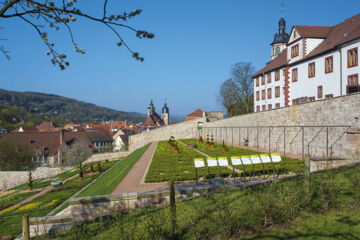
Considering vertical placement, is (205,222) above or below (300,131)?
below

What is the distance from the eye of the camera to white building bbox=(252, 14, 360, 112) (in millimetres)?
23016

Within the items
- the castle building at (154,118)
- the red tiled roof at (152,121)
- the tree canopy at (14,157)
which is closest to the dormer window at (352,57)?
the tree canopy at (14,157)

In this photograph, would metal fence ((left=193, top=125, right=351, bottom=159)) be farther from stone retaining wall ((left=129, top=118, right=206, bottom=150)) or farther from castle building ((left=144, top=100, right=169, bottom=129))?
castle building ((left=144, top=100, right=169, bottom=129))

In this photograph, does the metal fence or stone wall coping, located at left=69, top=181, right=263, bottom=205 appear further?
the metal fence

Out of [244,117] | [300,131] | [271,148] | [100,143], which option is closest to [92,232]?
[300,131]

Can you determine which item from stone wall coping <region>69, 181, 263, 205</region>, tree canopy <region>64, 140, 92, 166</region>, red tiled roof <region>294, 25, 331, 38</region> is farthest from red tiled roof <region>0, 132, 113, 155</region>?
stone wall coping <region>69, 181, 263, 205</region>

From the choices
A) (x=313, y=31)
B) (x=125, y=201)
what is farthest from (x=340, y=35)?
(x=125, y=201)

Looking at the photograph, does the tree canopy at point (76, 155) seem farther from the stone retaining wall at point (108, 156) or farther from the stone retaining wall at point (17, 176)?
the stone retaining wall at point (17, 176)

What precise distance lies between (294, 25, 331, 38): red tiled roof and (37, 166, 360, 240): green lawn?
85.7 ft

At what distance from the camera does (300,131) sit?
1991cm

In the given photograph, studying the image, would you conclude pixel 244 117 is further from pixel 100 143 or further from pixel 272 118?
pixel 100 143

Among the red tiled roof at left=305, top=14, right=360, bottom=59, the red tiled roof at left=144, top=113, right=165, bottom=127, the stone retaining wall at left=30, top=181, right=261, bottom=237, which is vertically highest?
the red tiled roof at left=305, top=14, right=360, bottom=59

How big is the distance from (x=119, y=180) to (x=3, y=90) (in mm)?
220780

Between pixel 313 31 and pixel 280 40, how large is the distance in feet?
69.1
